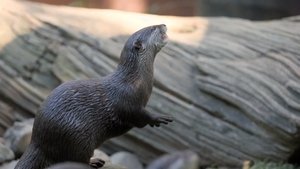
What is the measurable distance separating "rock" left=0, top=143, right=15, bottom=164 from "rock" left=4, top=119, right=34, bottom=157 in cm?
8

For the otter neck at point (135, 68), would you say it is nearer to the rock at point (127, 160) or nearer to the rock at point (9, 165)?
the rock at point (9, 165)

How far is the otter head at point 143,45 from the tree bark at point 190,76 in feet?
4.70

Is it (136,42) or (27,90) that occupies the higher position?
(136,42)

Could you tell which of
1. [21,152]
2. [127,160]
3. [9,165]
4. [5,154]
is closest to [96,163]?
[9,165]

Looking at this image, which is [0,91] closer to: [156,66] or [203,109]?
[156,66]

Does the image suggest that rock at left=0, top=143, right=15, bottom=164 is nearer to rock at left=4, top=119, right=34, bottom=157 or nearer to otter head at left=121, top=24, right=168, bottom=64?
rock at left=4, top=119, right=34, bottom=157

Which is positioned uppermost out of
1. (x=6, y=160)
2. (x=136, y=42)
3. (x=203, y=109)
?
(x=136, y=42)

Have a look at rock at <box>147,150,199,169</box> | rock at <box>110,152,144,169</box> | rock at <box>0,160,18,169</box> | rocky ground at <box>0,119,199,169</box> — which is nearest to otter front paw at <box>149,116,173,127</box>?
rocky ground at <box>0,119,199,169</box>

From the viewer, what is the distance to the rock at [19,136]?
3928 millimetres

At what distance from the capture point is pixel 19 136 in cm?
398

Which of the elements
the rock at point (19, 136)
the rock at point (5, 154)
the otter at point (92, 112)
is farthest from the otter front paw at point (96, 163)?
the rock at point (19, 136)

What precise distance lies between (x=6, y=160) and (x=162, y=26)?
1.53 metres

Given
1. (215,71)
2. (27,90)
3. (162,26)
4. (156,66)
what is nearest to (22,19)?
(27,90)

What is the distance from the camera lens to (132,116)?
2.66 m
